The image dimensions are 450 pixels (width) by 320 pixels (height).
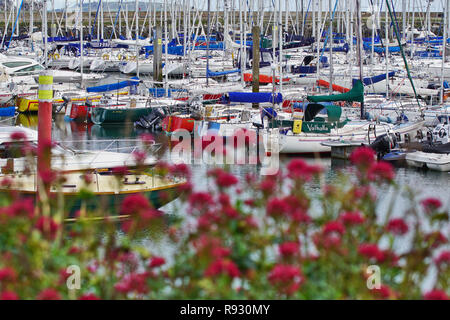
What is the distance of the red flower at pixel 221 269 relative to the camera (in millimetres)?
5730

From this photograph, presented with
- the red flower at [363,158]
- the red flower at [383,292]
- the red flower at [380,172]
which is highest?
the red flower at [363,158]

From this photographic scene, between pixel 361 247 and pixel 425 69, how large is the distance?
49.7 metres

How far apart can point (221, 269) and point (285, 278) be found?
0.45 m

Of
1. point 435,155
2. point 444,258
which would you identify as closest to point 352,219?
point 444,258

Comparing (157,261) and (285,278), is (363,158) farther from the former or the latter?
(157,261)

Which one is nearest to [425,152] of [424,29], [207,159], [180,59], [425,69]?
[207,159]

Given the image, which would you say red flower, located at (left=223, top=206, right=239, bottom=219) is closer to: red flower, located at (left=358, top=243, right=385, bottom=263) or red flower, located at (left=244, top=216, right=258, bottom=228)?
red flower, located at (left=244, top=216, right=258, bottom=228)

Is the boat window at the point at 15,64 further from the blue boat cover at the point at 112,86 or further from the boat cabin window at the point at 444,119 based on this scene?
the boat cabin window at the point at 444,119

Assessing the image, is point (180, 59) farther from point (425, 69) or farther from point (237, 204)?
point (237, 204)

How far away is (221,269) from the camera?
575 cm

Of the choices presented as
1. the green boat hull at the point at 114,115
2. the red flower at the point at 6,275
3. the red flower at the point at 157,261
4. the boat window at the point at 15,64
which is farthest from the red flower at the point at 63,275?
the boat window at the point at 15,64

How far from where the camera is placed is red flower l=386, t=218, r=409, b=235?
6324 mm

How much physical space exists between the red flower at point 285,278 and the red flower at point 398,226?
0.93m

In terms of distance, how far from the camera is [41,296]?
5.99 m
